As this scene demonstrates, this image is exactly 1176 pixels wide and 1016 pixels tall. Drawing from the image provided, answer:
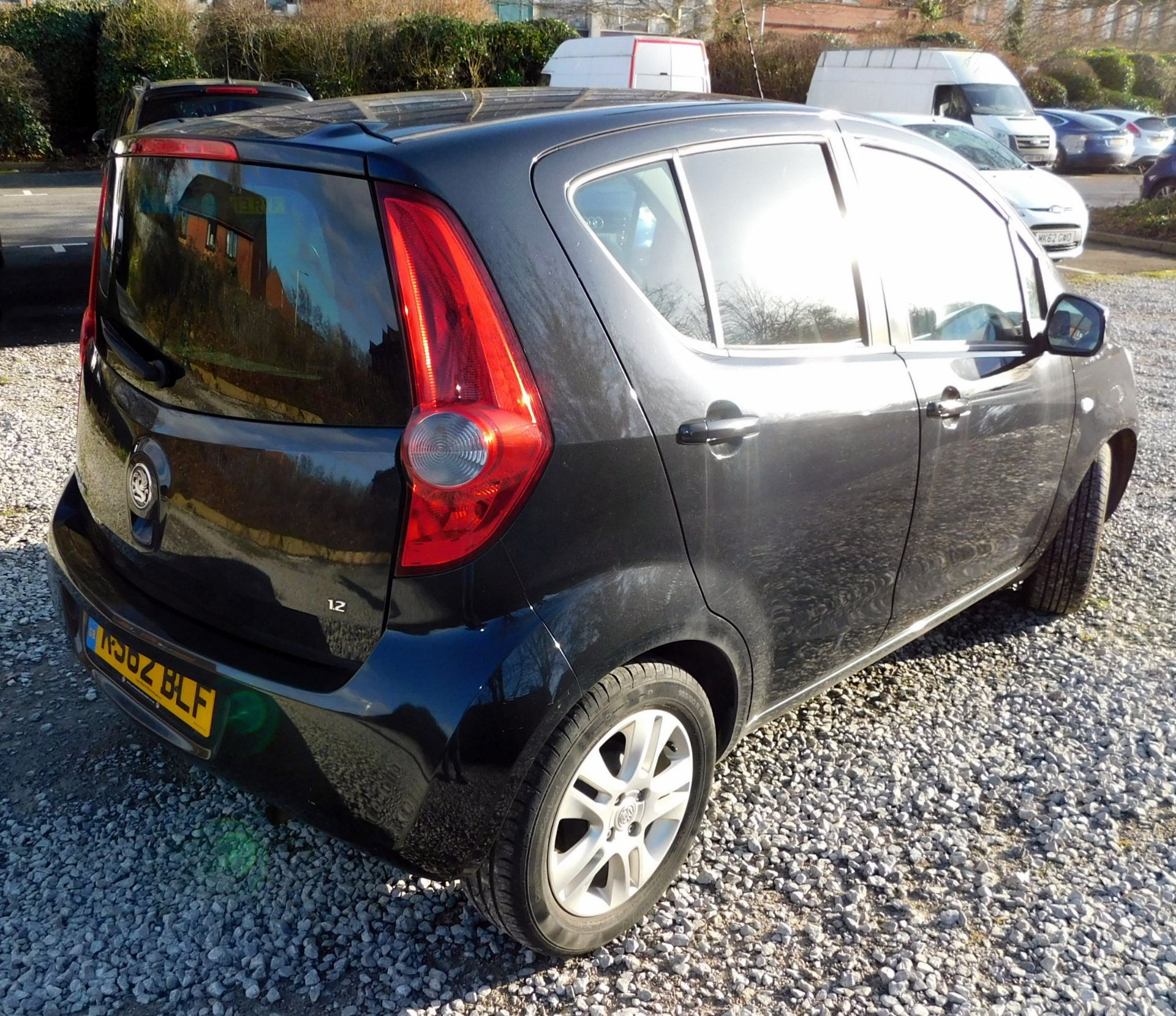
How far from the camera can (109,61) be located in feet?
69.4

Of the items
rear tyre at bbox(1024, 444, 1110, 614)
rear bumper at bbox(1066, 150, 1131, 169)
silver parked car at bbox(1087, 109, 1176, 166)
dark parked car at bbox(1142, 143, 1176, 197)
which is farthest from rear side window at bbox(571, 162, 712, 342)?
silver parked car at bbox(1087, 109, 1176, 166)

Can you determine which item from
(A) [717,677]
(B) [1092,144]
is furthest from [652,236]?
(B) [1092,144]

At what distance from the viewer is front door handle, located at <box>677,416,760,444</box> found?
2285mm

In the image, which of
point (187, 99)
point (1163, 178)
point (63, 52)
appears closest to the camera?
point (187, 99)

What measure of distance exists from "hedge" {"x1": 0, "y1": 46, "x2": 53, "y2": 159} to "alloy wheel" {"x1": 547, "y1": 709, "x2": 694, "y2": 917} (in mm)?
22351

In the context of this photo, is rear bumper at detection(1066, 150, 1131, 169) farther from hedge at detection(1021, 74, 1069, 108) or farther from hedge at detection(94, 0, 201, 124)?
hedge at detection(94, 0, 201, 124)

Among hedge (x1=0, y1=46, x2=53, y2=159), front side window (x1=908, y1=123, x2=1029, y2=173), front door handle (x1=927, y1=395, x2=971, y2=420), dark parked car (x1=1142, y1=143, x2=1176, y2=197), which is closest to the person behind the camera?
front door handle (x1=927, y1=395, x2=971, y2=420)

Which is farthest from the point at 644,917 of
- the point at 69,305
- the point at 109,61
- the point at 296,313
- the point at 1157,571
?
the point at 109,61

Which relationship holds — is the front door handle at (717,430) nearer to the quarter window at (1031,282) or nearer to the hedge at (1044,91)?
the quarter window at (1031,282)

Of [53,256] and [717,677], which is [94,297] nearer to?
[717,677]

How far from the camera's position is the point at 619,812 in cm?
238

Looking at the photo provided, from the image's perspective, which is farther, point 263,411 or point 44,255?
point 44,255

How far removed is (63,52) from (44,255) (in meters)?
12.4

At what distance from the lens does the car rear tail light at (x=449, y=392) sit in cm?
198
